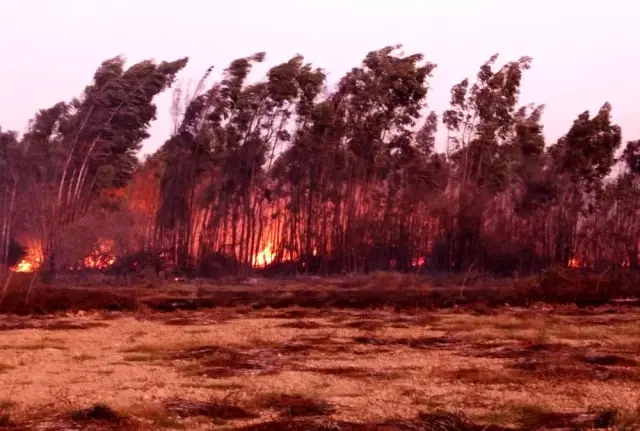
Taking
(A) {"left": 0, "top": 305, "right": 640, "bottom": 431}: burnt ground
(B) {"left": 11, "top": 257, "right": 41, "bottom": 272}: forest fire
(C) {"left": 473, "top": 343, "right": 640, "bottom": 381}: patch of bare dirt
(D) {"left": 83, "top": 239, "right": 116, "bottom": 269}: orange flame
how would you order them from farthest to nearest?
(B) {"left": 11, "top": 257, "right": 41, "bottom": 272}: forest fire → (D) {"left": 83, "top": 239, "right": 116, "bottom": 269}: orange flame → (C) {"left": 473, "top": 343, "right": 640, "bottom": 381}: patch of bare dirt → (A) {"left": 0, "top": 305, "right": 640, "bottom": 431}: burnt ground

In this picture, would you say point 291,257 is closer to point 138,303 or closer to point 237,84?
point 237,84

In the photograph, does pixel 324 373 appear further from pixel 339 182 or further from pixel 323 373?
pixel 339 182

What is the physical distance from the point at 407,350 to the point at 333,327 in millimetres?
2711

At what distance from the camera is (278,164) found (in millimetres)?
27156

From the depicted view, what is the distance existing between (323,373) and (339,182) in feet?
61.0

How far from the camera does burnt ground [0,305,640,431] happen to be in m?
6.27

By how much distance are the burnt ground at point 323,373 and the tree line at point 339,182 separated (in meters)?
11.7

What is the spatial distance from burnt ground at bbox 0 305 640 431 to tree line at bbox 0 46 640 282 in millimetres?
11747

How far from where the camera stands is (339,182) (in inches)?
1050

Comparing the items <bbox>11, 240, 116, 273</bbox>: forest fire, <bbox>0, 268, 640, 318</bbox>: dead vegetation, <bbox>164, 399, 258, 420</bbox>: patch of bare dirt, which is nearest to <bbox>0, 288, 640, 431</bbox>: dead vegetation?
<bbox>164, 399, 258, 420</bbox>: patch of bare dirt

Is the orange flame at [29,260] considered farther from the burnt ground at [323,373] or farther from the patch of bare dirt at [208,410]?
the patch of bare dirt at [208,410]

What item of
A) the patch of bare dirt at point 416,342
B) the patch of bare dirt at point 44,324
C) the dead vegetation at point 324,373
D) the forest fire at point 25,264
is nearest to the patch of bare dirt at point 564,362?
the dead vegetation at point 324,373

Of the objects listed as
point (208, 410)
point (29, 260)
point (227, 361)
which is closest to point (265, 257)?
point (29, 260)

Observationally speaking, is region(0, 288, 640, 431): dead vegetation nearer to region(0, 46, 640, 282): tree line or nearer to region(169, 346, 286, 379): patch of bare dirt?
region(169, 346, 286, 379): patch of bare dirt
